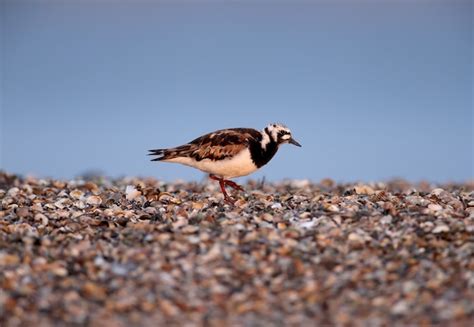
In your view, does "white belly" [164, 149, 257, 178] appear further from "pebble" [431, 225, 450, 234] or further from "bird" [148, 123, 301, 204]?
"pebble" [431, 225, 450, 234]

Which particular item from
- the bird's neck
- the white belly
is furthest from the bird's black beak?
the white belly

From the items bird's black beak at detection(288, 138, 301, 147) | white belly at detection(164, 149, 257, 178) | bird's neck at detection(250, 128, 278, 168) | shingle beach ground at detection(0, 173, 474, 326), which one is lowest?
shingle beach ground at detection(0, 173, 474, 326)

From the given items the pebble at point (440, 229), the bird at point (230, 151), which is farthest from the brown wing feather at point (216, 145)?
the pebble at point (440, 229)

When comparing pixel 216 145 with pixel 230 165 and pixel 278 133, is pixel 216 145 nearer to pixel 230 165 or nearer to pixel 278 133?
pixel 230 165

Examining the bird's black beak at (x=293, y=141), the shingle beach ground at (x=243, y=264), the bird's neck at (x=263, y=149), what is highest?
the bird's black beak at (x=293, y=141)

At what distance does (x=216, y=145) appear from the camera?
40.5 ft

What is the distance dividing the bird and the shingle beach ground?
4.37ft

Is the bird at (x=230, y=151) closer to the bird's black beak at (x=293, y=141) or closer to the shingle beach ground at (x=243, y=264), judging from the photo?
the bird's black beak at (x=293, y=141)

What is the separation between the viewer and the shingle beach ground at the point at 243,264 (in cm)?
693

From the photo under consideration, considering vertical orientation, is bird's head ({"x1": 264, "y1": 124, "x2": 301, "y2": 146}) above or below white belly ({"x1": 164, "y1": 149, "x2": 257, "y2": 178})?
above

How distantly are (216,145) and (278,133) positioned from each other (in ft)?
4.17

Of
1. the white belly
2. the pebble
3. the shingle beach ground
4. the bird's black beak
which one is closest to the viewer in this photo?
the shingle beach ground

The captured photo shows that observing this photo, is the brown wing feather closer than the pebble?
No

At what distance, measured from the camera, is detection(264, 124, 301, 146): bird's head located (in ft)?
41.9
